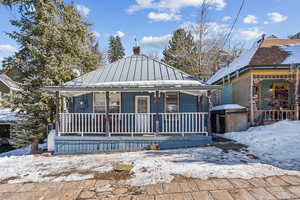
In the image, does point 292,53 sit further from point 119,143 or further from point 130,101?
point 119,143

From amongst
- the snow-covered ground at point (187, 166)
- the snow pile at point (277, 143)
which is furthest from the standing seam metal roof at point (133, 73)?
the snow-covered ground at point (187, 166)

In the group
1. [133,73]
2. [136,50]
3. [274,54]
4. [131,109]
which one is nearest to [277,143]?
[131,109]

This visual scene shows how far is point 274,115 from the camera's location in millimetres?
10227

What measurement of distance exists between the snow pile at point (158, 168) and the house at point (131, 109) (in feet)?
5.19

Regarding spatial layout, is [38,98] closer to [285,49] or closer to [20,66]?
[20,66]

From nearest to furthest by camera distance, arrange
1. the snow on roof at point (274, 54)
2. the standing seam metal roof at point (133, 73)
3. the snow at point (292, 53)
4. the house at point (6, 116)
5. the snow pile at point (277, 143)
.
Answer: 1. the snow pile at point (277, 143)
2. the standing seam metal roof at point (133, 73)
3. the snow at point (292, 53)
4. the snow on roof at point (274, 54)
5. the house at point (6, 116)

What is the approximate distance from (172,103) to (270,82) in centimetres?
655

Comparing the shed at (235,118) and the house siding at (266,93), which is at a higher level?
the house siding at (266,93)

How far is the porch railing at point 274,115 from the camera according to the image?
32.3 feet

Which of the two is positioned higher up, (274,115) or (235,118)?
(274,115)

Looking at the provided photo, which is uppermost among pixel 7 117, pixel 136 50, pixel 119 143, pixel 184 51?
pixel 184 51

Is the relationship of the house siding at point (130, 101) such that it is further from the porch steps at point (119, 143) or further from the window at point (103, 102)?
the porch steps at point (119, 143)

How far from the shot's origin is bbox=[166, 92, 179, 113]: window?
31.0 feet

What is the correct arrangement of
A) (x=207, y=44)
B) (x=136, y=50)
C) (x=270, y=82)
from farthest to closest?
(x=207, y=44) → (x=136, y=50) → (x=270, y=82)
